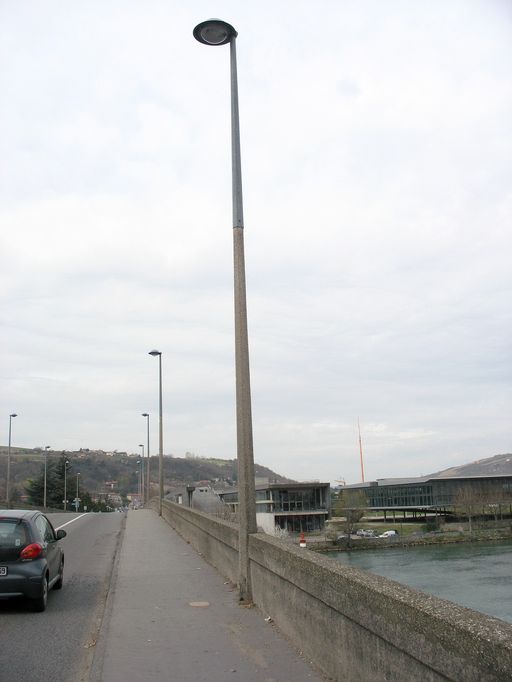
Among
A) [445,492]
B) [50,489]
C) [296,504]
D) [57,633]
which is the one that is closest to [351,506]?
[445,492]

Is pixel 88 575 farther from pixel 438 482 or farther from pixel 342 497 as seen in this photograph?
pixel 342 497

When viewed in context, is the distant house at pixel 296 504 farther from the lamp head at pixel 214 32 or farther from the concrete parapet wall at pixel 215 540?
the lamp head at pixel 214 32

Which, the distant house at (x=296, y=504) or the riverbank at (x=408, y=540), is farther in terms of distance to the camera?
the distant house at (x=296, y=504)

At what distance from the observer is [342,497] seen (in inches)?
4405

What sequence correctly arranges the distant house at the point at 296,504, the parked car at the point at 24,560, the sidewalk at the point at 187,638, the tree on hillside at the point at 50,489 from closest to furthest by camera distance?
the sidewalk at the point at 187,638
the parked car at the point at 24,560
the distant house at the point at 296,504
the tree on hillside at the point at 50,489

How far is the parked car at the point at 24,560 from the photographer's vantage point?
8.75 m

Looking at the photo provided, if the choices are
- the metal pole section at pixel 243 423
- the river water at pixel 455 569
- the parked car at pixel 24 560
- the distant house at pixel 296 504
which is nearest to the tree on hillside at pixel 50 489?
the distant house at pixel 296 504

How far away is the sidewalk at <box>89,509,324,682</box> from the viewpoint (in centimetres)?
572

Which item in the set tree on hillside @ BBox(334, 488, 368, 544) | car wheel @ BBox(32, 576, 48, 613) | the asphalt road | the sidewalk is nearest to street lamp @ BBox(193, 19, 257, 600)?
the sidewalk

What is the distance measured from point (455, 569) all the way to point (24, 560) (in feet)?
162

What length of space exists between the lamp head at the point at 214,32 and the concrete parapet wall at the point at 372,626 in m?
7.15

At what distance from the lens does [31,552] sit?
29.5ft

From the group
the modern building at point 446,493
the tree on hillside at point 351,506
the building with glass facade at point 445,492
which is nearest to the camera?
the tree on hillside at point 351,506

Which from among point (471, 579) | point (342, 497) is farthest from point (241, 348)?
point (342, 497)
